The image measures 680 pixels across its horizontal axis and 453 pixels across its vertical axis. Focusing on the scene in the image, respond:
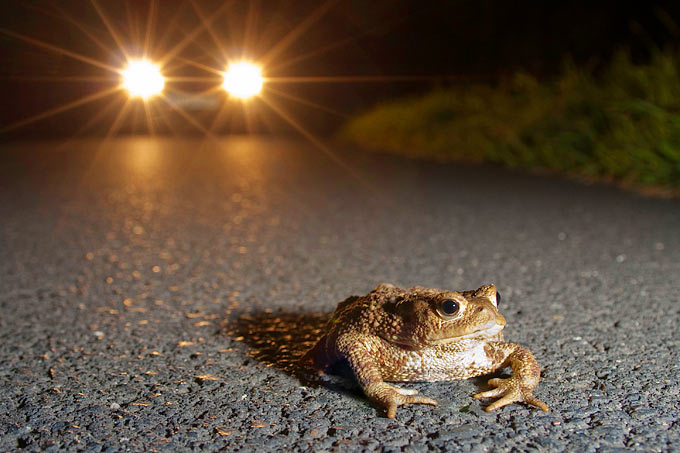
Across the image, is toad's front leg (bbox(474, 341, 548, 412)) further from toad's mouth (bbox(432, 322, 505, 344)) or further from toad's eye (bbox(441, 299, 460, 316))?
toad's eye (bbox(441, 299, 460, 316))

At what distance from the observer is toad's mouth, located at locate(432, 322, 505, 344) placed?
2258 mm

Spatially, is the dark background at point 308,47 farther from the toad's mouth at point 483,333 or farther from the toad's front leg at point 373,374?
the toad's mouth at point 483,333

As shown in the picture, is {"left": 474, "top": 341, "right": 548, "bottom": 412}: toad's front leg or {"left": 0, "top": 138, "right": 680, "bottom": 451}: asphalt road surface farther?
{"left": 474, "top": 341, "right": 548, "bottom": 412}: toad's front leg

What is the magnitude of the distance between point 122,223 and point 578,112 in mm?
6895

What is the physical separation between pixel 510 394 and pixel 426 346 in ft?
1.07

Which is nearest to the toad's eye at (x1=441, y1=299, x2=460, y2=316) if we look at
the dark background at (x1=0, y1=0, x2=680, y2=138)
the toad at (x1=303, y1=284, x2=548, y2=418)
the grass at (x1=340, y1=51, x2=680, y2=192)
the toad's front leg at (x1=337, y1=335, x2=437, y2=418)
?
the toad at (x1=303, y1=284, x2=548, y2=418)

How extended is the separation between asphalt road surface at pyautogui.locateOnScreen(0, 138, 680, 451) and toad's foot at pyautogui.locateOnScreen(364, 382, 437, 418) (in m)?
0.04

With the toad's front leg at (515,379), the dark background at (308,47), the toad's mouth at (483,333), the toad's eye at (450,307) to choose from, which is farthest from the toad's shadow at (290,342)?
the dark background at (308,47)

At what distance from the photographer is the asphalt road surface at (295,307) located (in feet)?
7.21

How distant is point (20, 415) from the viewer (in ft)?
7.57

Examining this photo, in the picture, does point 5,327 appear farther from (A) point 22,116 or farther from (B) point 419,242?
(A) point 22,116

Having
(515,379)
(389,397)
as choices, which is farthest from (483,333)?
(389,397)

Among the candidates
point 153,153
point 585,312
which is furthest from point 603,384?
point 153,153

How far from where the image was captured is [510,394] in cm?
233
